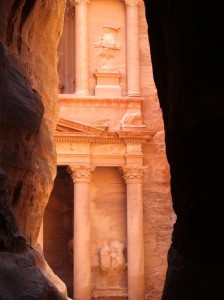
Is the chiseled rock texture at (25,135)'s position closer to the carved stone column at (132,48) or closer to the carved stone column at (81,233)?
the carved stone column at (81,233)

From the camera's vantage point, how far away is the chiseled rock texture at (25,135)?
10.0 ft

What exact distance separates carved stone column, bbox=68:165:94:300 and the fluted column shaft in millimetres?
2772

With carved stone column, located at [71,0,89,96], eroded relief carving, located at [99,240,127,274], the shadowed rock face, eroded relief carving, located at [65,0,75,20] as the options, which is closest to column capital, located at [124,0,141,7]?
carved stone column, located at [71,0,89,96]

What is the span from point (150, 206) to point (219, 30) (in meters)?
14.6

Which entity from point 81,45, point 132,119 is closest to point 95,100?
point 132,119

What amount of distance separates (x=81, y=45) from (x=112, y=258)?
21.8 feet

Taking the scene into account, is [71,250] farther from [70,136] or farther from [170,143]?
[170,143]

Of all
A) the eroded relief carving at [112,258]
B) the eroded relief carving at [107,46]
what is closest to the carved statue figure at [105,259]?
the eroded relief carving at [112,258]

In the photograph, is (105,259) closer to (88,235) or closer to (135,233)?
(88,235)

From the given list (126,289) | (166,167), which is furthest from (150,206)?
(126,289)

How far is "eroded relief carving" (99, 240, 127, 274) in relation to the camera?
16.1m

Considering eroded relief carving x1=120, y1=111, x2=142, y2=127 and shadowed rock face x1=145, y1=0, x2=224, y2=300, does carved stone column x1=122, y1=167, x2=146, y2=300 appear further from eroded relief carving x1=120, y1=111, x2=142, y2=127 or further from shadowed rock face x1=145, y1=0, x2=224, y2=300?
shadowed rock face x1=145, y1=0, x2=224, y2=300

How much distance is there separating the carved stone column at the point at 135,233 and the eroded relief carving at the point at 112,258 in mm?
309

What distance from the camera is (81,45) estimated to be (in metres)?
17.5
